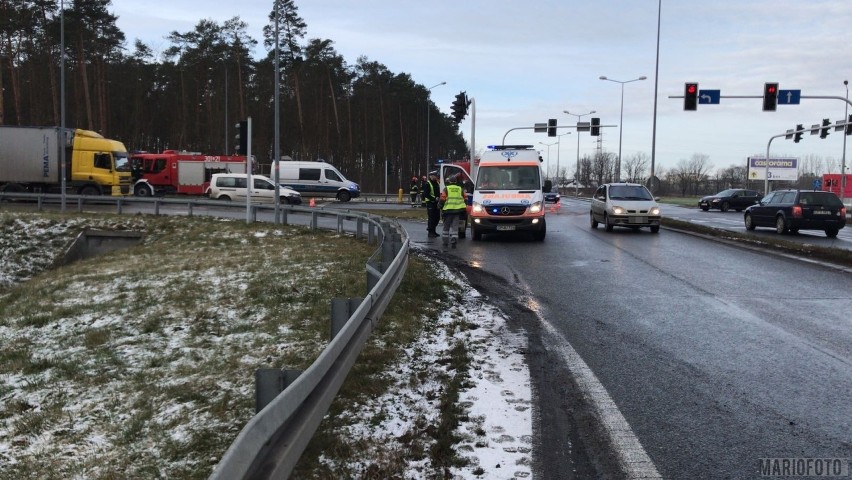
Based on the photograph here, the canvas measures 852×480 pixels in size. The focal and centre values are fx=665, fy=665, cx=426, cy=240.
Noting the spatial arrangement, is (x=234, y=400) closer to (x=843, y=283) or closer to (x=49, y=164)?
(x=843, y=283)

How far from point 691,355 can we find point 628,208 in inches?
604

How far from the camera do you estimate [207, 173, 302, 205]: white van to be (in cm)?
3582

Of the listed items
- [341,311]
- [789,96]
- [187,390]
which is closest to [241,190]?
[789,96]

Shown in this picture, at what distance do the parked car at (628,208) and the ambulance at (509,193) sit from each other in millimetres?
3761

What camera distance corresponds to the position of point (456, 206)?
1576 centimetres

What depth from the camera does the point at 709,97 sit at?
104 ft

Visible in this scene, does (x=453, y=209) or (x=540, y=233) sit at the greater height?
(x=453, y=209)

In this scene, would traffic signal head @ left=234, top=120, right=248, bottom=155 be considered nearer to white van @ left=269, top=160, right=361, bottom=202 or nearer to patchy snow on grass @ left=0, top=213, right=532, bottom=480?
patchy snow on grass @ left=0, top=213, right=532, bottom=480

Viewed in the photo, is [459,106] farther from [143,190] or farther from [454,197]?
[143,190]

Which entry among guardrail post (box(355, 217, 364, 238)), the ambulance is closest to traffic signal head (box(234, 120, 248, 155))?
guardrail post (box(355, 217, 364, 238))

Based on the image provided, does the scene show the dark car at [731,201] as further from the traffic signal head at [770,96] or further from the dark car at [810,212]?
the dark car at [810,212]

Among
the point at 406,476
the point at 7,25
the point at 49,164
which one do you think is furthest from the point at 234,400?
the point at 7,25

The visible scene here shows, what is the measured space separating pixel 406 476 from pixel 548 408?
1.47 metres

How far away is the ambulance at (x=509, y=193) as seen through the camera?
17391 millimetres
